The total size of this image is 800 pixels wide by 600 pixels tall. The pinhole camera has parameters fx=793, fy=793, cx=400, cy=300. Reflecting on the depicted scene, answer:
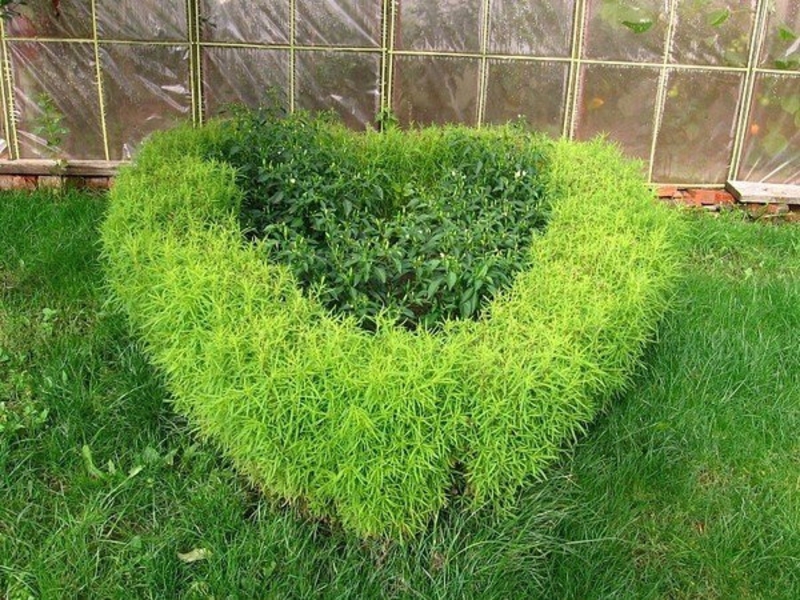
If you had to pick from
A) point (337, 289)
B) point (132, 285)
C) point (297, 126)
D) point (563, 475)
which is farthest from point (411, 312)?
point (297, 126)

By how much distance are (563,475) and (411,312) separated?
0.68 meters

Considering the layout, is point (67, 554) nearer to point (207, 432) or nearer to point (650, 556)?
point (207, 432)

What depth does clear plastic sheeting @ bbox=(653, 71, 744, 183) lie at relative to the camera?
483cm

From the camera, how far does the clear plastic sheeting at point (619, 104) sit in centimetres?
477

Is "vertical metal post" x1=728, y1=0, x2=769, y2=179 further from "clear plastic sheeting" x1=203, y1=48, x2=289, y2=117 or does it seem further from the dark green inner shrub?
"clear plastic sheeting" x1=203, y1=48, x2=289, y2=117

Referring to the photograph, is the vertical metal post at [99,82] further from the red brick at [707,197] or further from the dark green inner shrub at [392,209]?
the red brick at [707,197]

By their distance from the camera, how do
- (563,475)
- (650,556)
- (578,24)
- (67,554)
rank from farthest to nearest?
(578,24)
(563,475)
(650,556)
(67,554)

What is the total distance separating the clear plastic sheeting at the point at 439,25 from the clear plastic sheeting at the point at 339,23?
0.48 ft

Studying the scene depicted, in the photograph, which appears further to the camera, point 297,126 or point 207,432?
point 297,126

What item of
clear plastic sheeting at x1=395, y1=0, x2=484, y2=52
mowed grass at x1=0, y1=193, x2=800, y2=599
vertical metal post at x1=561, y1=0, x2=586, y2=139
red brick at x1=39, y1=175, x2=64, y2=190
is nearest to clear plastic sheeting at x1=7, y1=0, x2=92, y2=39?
red brick at x1=39, y1=175, x2=64, y2=190

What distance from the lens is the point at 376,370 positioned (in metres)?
1.91

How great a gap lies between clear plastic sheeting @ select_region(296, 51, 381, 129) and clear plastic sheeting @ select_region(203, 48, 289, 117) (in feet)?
0.37

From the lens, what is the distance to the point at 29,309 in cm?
319

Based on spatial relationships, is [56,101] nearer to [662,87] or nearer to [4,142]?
[4,142]
